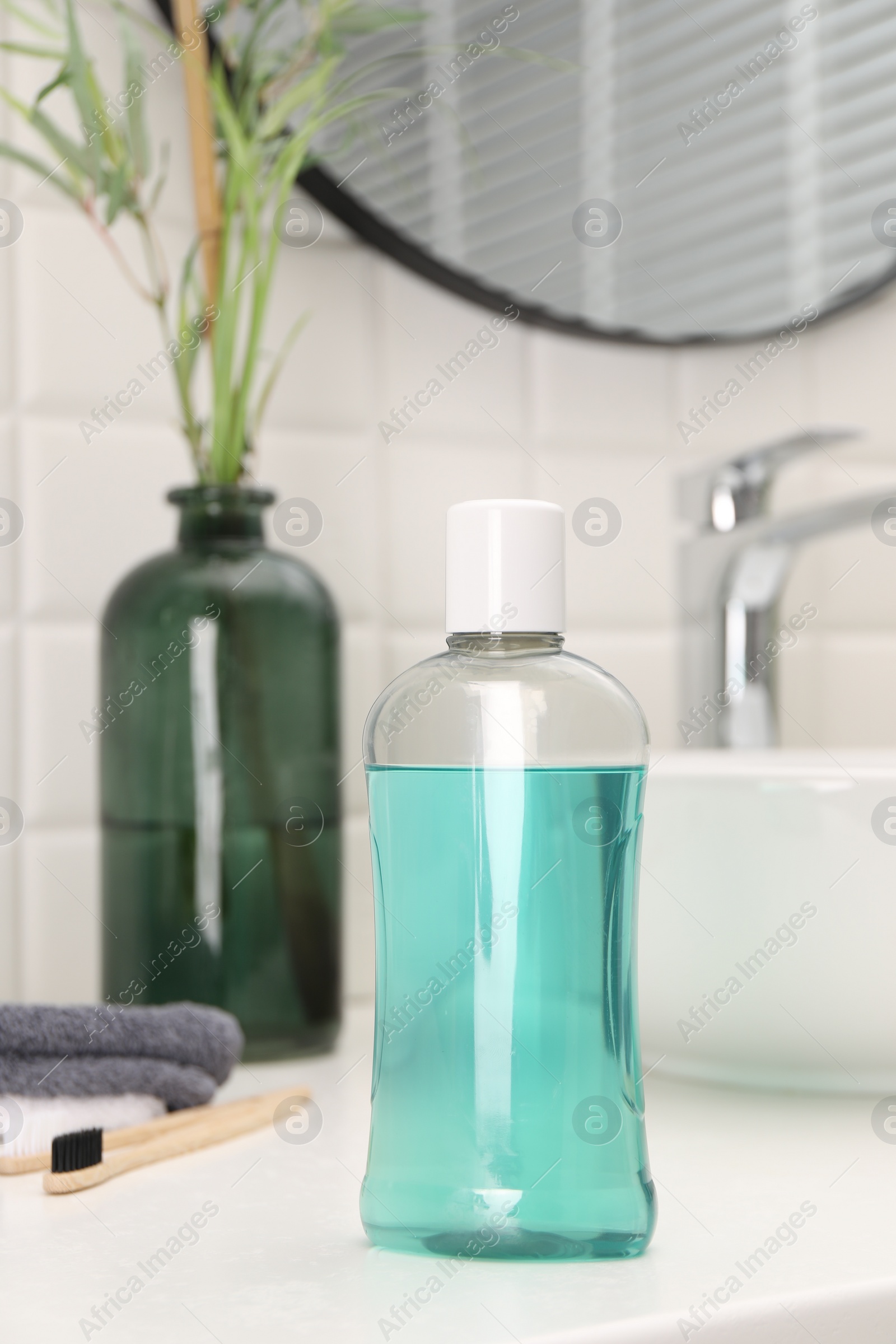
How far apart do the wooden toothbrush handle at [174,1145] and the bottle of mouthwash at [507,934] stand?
0.12 m

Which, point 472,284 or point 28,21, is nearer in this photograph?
point 28,21

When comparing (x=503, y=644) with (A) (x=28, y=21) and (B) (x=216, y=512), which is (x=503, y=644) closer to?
(B) (x=216, y=512)

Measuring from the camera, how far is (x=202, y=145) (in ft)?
2.35

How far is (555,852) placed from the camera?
1.20ft

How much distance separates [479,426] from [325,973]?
406 millimetres

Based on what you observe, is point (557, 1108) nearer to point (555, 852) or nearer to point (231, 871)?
point (555, 852)

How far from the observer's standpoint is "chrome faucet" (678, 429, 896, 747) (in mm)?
768

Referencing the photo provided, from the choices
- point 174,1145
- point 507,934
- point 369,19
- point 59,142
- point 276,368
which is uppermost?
point 369,19

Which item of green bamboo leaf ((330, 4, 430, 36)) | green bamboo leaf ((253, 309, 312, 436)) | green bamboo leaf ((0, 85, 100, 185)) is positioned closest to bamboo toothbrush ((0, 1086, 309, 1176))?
green bamboo leaf ((253, 309, 312, 436))

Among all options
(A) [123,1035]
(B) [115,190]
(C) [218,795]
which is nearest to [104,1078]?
(A) [123,1035]

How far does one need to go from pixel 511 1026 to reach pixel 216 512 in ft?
1.29

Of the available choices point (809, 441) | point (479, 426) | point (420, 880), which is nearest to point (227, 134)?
point (479, 426)

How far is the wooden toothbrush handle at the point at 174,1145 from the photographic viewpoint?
438 mm

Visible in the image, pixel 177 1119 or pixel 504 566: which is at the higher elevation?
pixel 504 566
